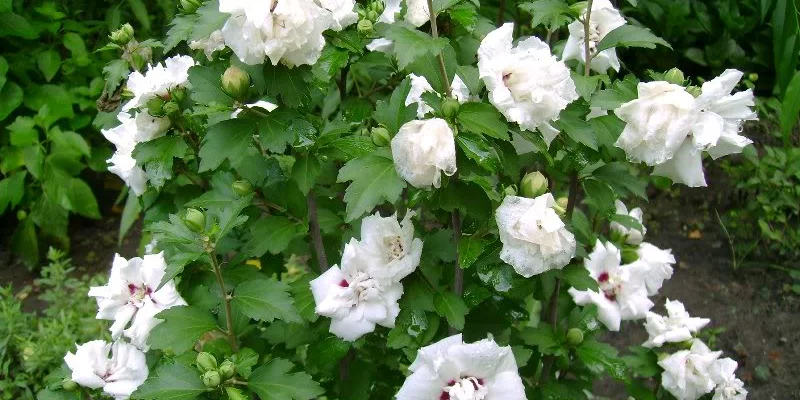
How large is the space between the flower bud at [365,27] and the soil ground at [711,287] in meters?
1.35

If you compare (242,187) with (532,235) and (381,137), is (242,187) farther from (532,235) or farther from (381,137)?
(532,235)

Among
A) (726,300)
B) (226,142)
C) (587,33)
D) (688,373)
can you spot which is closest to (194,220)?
(226,142)

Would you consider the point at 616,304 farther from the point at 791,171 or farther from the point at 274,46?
the point at 791,171

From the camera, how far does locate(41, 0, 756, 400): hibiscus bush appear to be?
1.00 m

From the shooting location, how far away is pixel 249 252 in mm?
1288

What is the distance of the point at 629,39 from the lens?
121cm

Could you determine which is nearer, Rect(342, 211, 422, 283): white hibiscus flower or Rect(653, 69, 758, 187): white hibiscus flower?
Rect(653, 69, 758, 187): white hibiscus flower

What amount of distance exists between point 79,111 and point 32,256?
60 cm

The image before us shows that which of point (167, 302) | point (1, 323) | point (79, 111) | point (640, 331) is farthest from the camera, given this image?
point (79, 111)

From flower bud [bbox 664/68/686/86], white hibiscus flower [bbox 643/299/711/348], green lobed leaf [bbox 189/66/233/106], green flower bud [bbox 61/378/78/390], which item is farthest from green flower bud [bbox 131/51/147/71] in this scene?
white hibiscus flower [bbox 643/299/711/348]

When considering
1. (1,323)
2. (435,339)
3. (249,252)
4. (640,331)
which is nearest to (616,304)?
(435,339)

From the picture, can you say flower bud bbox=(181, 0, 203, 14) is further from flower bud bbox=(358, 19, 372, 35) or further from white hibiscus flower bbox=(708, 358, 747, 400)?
white hibiscus flower bbox=(708, 358, 747, 400)

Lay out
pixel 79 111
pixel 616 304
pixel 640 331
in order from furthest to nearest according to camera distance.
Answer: pixel 79 111, pixel 640 331, pixel 616 304

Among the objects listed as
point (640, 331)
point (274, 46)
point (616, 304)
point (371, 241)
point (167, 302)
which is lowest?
point (640, 331)
